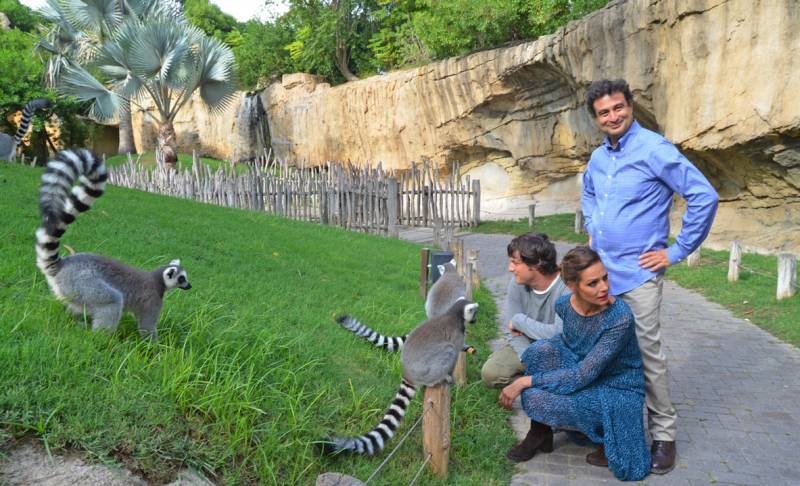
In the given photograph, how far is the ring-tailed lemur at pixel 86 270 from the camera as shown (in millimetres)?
2664

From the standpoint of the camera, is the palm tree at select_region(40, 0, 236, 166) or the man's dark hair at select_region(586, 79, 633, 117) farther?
the palm tree at select_region(40, 0, 236, 166)

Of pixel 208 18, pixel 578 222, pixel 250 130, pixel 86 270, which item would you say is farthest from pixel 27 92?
pixel 86 270

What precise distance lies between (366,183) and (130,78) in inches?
461

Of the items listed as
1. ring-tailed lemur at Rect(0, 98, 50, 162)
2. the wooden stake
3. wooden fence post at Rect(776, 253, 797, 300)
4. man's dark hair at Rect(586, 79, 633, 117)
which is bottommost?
the wooden stake

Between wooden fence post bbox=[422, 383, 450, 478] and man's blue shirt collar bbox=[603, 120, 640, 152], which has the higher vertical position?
man's blue shirt collar bbox=[603, 120, 640, 152]

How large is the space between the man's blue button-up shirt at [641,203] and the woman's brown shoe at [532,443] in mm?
908

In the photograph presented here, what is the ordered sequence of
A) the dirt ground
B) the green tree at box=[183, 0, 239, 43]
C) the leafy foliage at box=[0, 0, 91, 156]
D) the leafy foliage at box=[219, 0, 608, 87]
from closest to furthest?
the dirt ground → the leafy foliage at box=[219, 0, 608, 87] → the leafy foliage at box=[0, 0, 91, 156] → the green tree at box=[183, 0, 239, 43]

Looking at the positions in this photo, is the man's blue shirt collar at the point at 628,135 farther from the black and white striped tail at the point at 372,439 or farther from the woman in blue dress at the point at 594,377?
the black and white striped tail at the point at 372,439

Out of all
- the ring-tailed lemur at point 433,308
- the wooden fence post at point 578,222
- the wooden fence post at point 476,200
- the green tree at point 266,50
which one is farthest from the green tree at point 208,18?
the ring-tailed lemur at point 433,308

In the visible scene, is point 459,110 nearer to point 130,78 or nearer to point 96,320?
point 130,78

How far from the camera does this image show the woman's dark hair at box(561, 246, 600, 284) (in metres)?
2.80

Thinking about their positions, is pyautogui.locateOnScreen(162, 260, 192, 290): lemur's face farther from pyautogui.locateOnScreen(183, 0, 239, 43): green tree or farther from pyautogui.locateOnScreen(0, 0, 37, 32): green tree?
pyautogui.locateOnScreen(0, 0, 37, 32): green tree

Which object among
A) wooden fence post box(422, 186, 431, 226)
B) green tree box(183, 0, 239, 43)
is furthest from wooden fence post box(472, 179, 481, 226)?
green tree box(183, 0, 239, 43)

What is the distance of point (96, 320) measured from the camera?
115 inches
